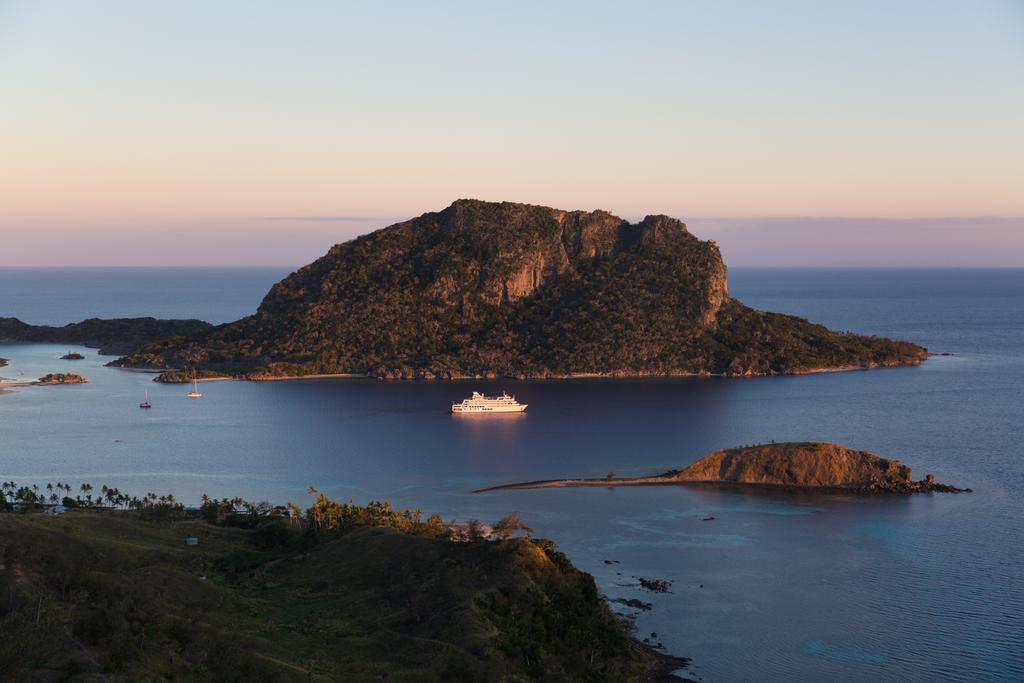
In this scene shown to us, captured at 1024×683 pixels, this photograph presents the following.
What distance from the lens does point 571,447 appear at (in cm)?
10031

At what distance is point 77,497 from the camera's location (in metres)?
78.4

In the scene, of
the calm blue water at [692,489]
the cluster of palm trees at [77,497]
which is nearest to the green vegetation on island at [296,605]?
the calm blue water at [692,489]

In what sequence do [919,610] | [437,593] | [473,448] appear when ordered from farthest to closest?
[473,448], [919,610], [437,593]

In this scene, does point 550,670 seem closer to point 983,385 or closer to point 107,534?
point 107,534

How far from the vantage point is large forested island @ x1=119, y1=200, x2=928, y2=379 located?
532ft

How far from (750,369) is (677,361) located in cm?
1092

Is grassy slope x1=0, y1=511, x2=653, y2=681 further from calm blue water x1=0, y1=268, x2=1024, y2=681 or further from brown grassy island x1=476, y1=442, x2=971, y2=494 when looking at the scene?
brown grassy island x1=476, y1=442, x2=971, y2=494

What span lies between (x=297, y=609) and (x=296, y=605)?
776mm

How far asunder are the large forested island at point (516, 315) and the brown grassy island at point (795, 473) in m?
70.6

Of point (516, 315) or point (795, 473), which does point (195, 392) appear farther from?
point (795, 473)

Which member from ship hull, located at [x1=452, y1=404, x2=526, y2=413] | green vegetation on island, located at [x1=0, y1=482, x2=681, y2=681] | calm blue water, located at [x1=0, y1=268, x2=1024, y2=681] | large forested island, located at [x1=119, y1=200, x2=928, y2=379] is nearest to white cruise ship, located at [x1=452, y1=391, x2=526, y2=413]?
ship hull, located at [x1=452, y1=404, x2=526, y2=413]

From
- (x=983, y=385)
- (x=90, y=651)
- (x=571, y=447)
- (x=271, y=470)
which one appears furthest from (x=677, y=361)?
(x=90, y=651)

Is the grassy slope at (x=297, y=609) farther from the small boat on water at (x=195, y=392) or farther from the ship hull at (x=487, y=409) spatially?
the small boat on water at (x=195, y=392)

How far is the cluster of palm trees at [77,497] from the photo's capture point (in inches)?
2881
